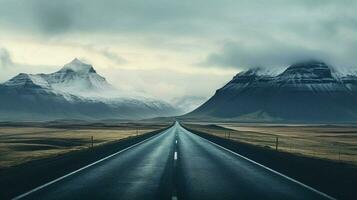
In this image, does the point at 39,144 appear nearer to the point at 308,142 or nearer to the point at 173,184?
the point at 308,142

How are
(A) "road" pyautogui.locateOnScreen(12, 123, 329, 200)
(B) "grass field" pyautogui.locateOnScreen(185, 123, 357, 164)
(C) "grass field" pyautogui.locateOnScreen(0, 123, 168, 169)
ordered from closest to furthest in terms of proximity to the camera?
1. (A) "road" pyautogui.locateOnScreen(12, 123, 329, 200)
2. (C) "grass field" pyautogui.locateOnScreen(0, 123, 168, 169)
3. (B) "grass field" pyautogui.locateOnScreen(185, 123, 357, 164)

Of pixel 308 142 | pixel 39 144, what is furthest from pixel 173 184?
pixel 308 142

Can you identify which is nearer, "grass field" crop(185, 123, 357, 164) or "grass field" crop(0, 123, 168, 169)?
"grass field" crop(0, 123, 168, 169)

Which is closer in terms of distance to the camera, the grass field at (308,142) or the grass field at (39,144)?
the grass field at (39,144)

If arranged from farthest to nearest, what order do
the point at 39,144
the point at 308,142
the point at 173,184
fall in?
the point at 308,142 → the point at 39,144 → the point at 173,184

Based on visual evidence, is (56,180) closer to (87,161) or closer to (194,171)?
(194,171)

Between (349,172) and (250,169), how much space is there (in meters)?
4.02

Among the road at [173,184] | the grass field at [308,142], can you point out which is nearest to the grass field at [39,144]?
the road at [173,184]

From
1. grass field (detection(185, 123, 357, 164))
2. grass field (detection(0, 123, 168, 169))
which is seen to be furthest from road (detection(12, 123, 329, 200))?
grass field (detection(185, 123, 357, 164))

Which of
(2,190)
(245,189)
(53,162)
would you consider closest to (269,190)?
(245,189)

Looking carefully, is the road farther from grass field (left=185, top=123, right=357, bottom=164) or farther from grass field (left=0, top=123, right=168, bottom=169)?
grass field (left=185, top=123, right=357, bottom=164)

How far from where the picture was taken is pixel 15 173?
1881cm

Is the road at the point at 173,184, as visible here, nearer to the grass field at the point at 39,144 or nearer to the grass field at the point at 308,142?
the grass field at the point at 39,144

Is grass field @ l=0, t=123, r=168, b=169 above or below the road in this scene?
below
